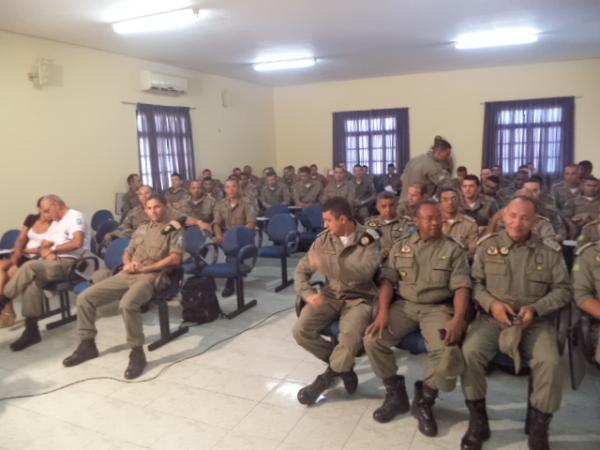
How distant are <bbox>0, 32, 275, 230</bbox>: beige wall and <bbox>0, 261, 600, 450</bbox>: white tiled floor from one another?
2.87 m

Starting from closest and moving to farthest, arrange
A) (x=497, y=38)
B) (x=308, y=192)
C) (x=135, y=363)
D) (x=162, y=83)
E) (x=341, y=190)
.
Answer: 1. (x=135, y=363)
2. (x=497, y=38)
3. (x=162, y=83)
4. (x=341, y=190)
5. (x=308, y=192)

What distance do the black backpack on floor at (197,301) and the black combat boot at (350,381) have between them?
1734 mm

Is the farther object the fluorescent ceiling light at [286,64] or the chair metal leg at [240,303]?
the fluorescent ceiling light at [286,64]

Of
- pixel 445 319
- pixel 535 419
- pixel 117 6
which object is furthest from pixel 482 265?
pixel 117 6

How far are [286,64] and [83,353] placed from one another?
20.5ft

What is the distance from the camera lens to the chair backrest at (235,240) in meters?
4.66

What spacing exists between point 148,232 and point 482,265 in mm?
2558

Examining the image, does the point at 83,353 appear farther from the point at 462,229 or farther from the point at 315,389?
the point at 462,229

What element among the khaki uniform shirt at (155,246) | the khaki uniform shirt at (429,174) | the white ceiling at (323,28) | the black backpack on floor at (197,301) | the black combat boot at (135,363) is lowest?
the black combat boot at (135,363)

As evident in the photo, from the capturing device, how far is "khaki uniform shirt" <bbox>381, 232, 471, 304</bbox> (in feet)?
8.55

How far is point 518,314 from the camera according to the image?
7.66 feet

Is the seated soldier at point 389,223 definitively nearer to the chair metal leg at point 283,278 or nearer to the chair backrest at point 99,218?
the chair metal leg at point 283,278

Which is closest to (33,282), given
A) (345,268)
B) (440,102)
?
(345,268)

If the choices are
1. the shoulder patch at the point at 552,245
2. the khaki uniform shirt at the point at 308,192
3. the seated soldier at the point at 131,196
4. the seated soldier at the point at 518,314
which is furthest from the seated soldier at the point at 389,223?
the khaki uniform shirt at the point at 308,192
